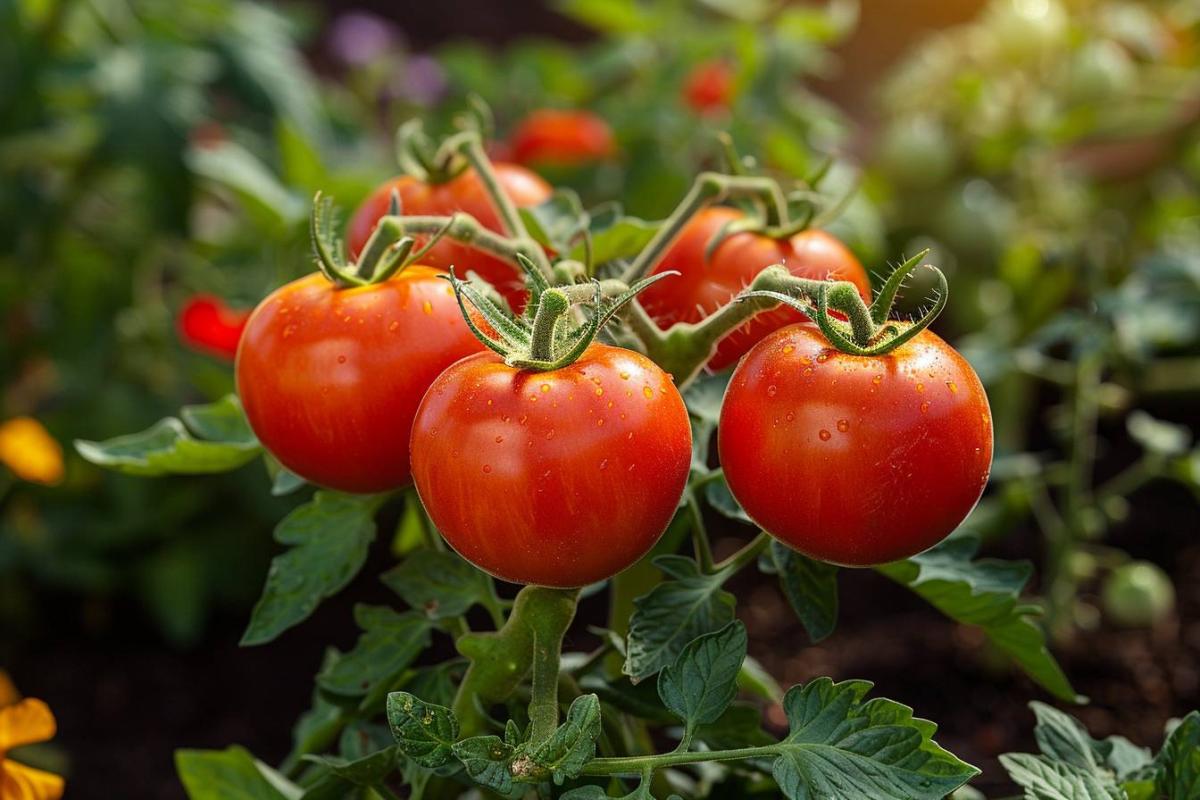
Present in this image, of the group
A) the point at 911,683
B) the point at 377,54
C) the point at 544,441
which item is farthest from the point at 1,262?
the point at 544,441

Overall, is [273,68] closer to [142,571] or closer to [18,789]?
[142,571]

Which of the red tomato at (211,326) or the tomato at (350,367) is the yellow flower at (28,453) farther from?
the tomato at (350,367)

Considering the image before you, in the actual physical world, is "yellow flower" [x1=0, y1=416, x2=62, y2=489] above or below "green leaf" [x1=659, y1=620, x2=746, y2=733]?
below

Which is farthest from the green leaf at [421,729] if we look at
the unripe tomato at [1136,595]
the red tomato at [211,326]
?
the unripe tomato at [1136,595]

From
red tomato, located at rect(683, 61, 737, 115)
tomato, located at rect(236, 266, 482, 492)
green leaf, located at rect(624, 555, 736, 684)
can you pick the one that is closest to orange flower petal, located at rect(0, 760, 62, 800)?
tomato, located at rect(236, 266, 482, 492)

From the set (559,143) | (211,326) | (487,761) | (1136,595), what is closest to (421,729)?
(487,761)

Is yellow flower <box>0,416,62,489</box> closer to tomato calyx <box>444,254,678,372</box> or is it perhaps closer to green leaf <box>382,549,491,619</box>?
green leaf <box>382,549,491,619</box>
